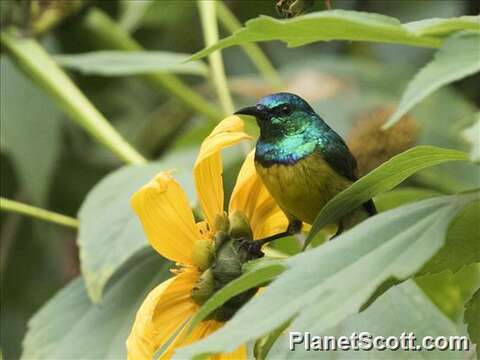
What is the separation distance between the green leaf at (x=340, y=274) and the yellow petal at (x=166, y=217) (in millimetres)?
127

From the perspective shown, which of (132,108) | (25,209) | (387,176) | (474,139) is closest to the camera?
(474,139)

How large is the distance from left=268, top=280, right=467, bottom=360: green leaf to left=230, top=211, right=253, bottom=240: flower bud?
0.23 feet

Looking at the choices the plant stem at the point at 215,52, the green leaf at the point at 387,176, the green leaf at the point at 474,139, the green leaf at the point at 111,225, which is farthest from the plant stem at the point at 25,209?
the green leaf at the point at 474,139

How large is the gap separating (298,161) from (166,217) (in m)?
0.11

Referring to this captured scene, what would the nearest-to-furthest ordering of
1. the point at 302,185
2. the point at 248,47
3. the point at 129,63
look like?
1. the point at 302,185
2. the point at 129,63
3. the point at 248,47

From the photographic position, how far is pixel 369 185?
53cm

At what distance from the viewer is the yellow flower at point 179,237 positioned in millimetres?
561

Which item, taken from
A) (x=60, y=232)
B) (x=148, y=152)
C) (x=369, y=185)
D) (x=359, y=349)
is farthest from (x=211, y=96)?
(x=369, y=185)

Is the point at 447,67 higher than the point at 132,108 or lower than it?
higher

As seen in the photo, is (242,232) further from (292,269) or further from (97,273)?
(97,273)

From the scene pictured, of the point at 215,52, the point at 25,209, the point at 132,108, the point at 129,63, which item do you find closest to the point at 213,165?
the point at 25,209

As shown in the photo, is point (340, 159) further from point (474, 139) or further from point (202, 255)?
point (474, 139)

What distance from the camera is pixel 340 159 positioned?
0.67 m

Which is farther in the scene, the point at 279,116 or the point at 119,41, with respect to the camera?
the point at 119,41
